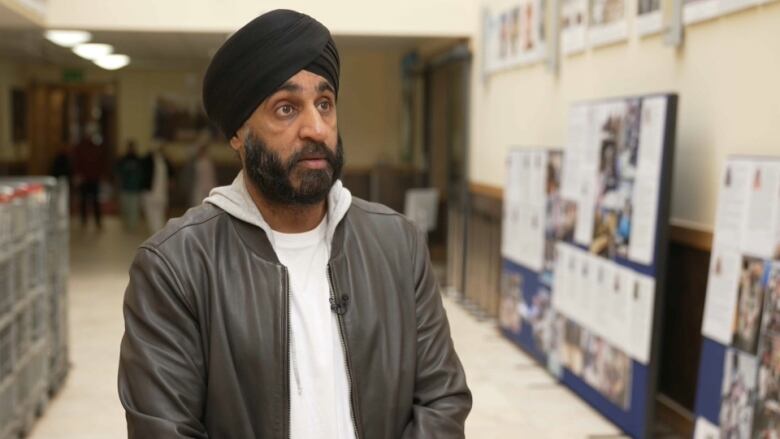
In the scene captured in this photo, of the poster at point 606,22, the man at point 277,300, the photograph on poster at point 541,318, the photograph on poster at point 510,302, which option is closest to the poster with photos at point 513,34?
the poster at point 606,22

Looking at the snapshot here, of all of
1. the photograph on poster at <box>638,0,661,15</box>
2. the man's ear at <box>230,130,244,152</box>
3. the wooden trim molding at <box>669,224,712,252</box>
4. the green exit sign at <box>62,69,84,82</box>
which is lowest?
the wooden trim molding at <box>669,224,712,252</box>

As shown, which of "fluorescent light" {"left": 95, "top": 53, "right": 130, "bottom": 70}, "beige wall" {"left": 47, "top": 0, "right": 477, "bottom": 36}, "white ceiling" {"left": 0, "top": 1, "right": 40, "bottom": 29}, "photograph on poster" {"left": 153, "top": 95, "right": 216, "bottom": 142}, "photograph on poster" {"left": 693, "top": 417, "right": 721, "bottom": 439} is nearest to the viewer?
"photograph on poster" {"left": 693, "top": 417, "right": 721, "bottom": 439}

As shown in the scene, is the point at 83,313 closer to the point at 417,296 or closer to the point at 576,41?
the point at 576,41

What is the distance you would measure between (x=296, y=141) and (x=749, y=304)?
9.33ft

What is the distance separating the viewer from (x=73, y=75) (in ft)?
58.0

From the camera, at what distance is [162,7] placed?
9.26 metres

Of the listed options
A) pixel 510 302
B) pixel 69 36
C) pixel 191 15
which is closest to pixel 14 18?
pixel 69 36

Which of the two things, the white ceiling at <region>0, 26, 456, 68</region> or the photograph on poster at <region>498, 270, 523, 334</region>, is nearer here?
the photograph on poster at <region>498, 270, 523, 334</region>

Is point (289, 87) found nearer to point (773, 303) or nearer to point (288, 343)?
point (288, 343)

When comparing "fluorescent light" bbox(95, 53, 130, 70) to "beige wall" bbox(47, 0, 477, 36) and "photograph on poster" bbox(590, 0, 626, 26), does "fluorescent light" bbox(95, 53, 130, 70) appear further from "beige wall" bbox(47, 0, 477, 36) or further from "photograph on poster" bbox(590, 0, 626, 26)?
"photograph on poster" bbox(590, 0, 626, 26)

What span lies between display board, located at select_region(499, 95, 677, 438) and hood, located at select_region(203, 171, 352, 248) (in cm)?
325

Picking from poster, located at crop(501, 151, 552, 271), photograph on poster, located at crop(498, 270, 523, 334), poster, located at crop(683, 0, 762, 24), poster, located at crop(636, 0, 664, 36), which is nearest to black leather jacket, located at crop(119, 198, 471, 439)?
poster, located at crop(683, 0, 762, 24)

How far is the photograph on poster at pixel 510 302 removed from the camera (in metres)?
7.37

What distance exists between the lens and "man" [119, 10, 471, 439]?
5.44 ft
